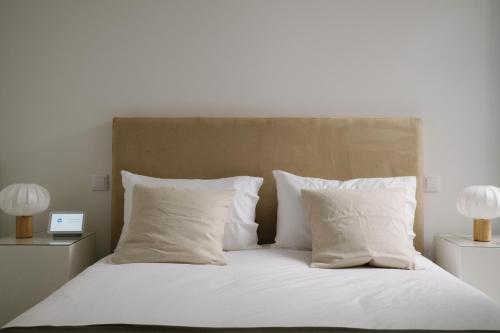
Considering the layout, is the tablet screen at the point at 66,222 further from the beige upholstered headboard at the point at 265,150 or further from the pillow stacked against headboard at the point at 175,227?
the pillow stacked against headboard at the point at 175,227

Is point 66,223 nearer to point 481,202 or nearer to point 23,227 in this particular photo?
point 23,227

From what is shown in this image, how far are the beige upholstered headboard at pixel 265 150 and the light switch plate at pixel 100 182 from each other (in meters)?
0.14

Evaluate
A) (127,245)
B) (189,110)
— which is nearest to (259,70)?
(189,110)

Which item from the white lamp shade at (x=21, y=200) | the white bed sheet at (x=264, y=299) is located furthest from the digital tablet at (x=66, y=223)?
the white bed sheet at (x=264, y=299)

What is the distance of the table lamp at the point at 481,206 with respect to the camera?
8.67 ft

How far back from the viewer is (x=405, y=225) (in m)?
2.46

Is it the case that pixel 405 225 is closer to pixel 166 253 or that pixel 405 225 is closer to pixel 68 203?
pixel 166 253

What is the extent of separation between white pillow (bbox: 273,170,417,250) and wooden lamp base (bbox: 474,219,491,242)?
1.14ft

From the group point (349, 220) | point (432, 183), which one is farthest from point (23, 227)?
point (432, 183)

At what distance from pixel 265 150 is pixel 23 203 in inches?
55.6

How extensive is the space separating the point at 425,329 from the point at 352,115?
1774mm

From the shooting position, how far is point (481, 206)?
8.71 feet

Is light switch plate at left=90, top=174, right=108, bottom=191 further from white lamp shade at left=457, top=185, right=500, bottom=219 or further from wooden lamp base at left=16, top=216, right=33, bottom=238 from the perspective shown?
white lamp shade at left=457, top=185, right=500, bottom=219

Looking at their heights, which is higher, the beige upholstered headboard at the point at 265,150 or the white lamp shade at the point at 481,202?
the beige upholstered headboard at the point at 265,150
